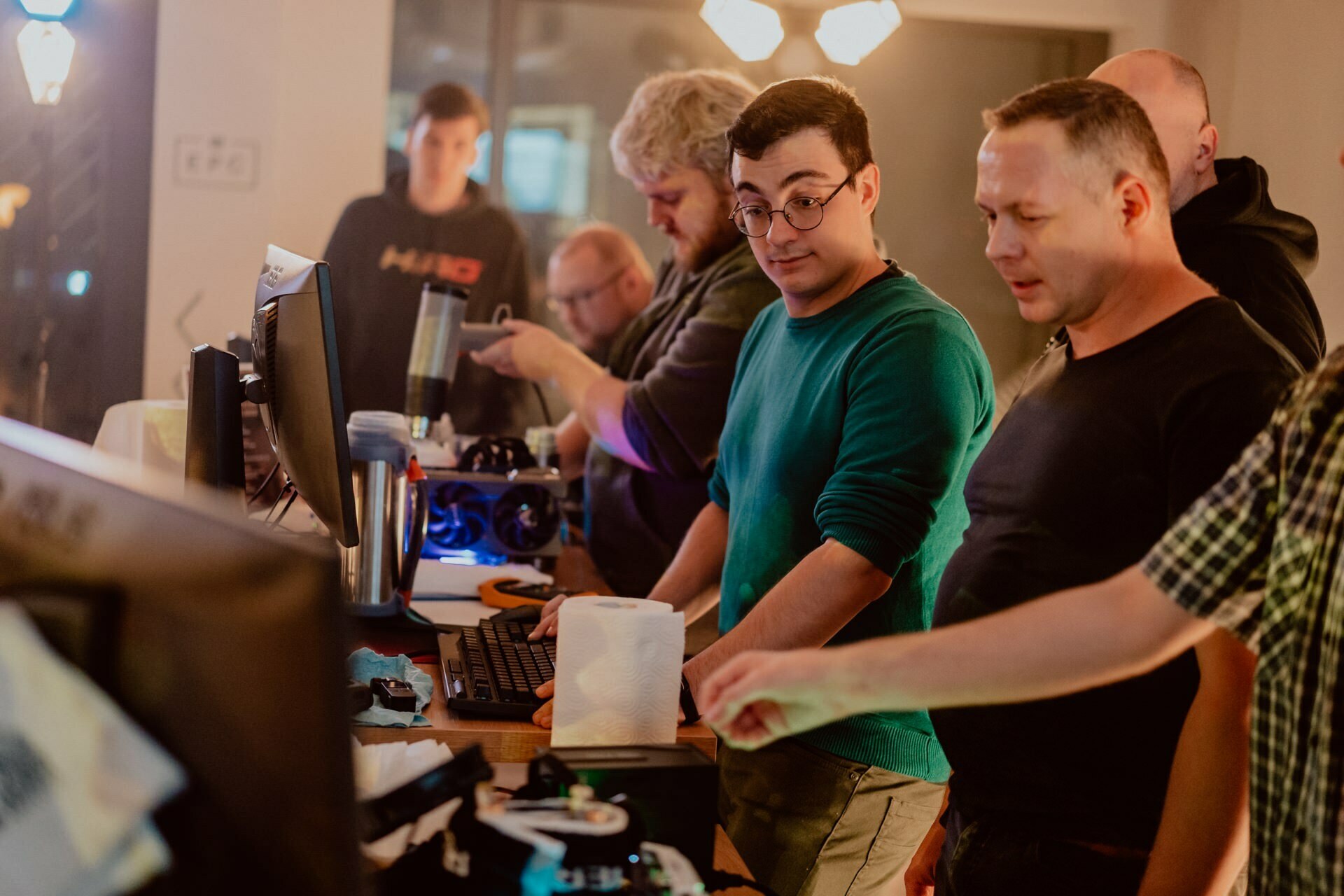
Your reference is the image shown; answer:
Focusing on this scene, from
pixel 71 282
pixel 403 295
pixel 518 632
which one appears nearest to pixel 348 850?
pixel 518 632

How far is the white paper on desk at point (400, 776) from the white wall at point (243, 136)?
3.28 metres

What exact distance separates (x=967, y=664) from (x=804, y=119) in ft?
2.90

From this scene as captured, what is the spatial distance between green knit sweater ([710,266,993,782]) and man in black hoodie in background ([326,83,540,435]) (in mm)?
2702

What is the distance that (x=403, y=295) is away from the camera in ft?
14.1

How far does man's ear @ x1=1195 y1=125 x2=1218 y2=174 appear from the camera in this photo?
179 centimetres

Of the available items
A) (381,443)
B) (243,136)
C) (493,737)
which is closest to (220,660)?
(493,737)

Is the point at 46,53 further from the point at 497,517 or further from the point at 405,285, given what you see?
the point at 497,517

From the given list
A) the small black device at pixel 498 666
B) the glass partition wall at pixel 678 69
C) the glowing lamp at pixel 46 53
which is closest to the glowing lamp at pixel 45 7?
the glowing lamp at pixel 46 53

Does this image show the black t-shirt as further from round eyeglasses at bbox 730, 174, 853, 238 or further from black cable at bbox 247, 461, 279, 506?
black cable at bbox 247, 461, 279, 506

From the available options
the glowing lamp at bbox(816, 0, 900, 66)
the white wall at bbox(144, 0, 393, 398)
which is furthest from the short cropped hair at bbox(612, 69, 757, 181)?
the glowing lamp at bbox(816, 0, 900, 66)

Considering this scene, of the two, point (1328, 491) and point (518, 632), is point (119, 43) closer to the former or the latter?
point (518, 632)

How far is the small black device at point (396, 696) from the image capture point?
54.7 inches

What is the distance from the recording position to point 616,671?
3.96ft

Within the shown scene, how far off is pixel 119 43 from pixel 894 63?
2.90 m
